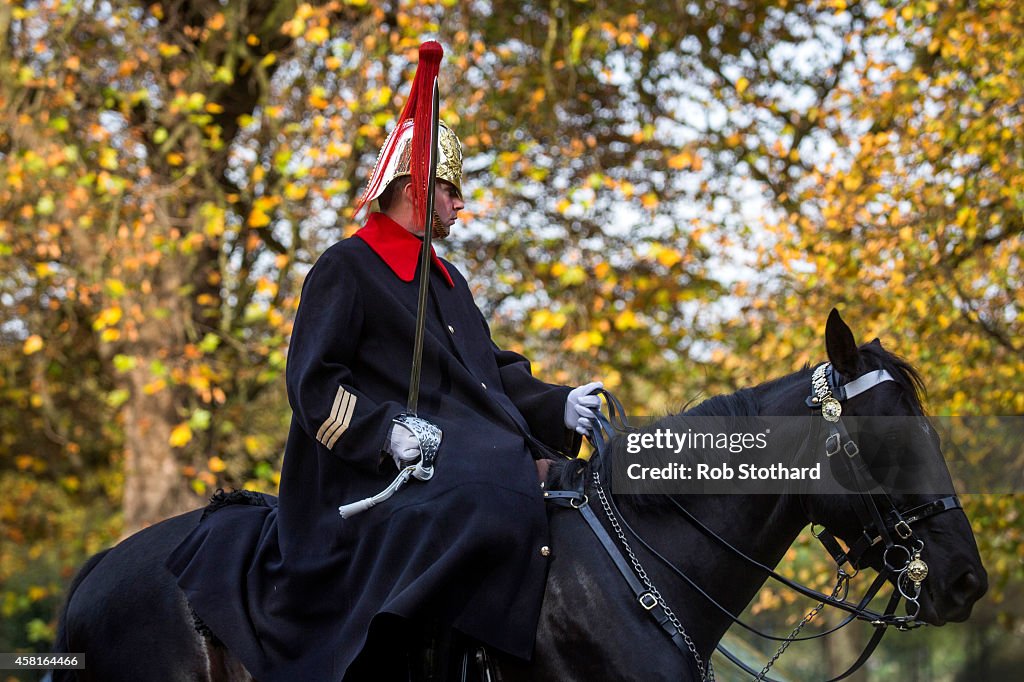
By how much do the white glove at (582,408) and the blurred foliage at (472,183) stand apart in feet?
15.1

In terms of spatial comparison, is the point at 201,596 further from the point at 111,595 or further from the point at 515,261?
the point at 515,261

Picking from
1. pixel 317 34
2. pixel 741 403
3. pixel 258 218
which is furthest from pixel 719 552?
pixel 317 34

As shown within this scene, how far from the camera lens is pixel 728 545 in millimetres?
3076

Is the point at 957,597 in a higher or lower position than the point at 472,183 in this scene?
lower

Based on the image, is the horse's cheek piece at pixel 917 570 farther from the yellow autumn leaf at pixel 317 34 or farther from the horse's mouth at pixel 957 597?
the yellow autumn leaf at pixel 317 34

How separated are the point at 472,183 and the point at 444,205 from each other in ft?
18.9

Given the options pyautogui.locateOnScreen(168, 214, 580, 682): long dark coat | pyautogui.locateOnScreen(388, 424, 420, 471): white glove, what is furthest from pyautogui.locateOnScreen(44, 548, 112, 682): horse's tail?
pyautogui.locateOnScreen(388, 424, 420, 471): white glove

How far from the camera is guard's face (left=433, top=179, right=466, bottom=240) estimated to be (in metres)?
3.61

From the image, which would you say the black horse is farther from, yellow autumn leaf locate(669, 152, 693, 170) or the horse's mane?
yellow autumn leaf locate(669, 152, 693, 170)

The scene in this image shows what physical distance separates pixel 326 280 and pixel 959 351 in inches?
216

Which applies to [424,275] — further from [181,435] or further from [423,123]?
[181,435]

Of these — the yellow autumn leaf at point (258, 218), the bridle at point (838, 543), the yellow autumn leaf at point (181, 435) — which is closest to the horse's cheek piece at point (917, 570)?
the bridle at point (838, 543)

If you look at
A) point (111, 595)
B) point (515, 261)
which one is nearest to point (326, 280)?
point (111, 595)

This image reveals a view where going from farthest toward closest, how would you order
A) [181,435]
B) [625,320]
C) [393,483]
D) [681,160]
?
[681,160], [625,320], [181,435], [393,483]
